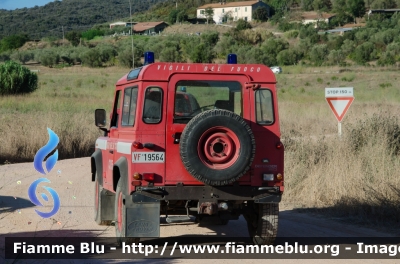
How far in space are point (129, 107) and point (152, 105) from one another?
25.1 inches

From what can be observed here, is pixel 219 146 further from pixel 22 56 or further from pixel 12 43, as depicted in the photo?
pixel 12 43

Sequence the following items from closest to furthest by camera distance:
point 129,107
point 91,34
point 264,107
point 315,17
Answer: point 264,107 < point 129,107 < point 91,34 < point 315,17

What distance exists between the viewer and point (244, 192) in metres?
8.72

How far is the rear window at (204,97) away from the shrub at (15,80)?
36113mm

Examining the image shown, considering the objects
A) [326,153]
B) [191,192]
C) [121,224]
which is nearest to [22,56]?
[326,153]

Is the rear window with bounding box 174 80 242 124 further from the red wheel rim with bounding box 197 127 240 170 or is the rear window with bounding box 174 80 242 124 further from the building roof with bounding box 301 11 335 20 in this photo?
the building roof with bounding box 301 11 335 20

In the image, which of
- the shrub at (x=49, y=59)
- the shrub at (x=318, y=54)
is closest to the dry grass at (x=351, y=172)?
the shrub at (x=318, y=54)

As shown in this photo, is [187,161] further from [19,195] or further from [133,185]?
[19,195]

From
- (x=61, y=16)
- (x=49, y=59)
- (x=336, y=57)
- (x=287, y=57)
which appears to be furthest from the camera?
(x=61, y=16)

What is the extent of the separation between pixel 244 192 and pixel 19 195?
22.4 ft

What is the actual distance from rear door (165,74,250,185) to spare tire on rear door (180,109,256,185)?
0.85 ft

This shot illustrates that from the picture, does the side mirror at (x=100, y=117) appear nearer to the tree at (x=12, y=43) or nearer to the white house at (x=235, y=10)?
the tree at (x=12, y=43)

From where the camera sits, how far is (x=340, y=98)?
16.5 m

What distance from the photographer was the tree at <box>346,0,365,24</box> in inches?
5059
